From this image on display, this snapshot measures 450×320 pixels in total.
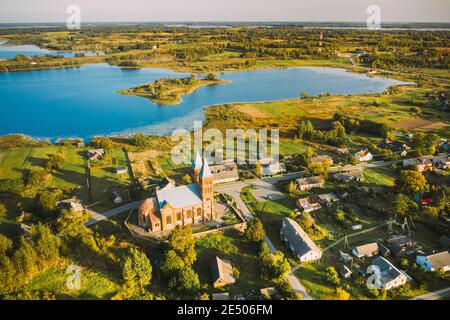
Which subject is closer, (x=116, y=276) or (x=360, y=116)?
(x=116, y=276)

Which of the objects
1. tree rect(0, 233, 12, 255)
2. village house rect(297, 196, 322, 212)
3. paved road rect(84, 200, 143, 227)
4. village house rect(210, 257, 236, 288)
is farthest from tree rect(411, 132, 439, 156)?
tree rect(0, 233, 12, 255)

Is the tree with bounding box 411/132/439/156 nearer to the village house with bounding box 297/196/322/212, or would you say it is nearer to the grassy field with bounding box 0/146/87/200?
the village house with bounding box 297/196/322/212

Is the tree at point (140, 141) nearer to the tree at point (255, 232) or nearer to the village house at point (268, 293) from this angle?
the tree at point (255, 232)

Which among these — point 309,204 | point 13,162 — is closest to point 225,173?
point 309,204
